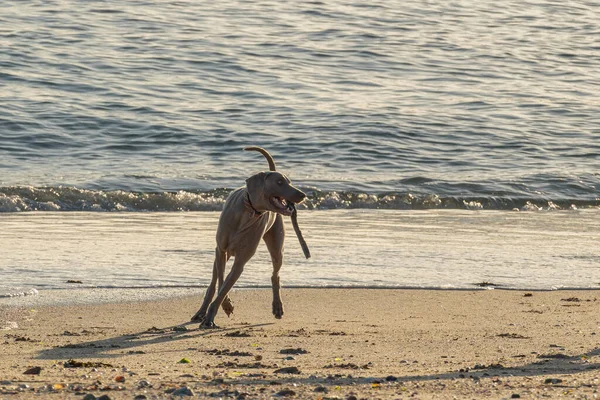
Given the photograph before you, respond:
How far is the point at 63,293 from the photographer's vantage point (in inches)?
315

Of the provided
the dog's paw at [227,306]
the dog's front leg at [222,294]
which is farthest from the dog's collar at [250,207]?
the dog's paw at [227,306]

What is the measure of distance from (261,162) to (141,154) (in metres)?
1.84

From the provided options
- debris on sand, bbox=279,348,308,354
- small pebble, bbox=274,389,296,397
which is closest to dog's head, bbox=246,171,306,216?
debris on sand, bbox=279,348,308,354

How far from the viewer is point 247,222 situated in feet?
23.5

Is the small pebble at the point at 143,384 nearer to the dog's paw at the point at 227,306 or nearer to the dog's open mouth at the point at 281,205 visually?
the dog's open mouth at the point at 281,205

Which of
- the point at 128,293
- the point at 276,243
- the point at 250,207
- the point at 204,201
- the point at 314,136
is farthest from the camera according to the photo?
the point at 314,136

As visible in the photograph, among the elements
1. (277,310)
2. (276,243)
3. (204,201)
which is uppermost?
(276,243)

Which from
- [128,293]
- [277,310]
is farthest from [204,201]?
[277,310]

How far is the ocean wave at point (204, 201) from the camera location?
42.7 feet

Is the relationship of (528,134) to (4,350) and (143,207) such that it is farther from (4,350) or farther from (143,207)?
(4,350)

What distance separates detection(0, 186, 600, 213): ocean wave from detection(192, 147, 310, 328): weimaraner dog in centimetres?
582

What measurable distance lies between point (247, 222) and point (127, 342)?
1.18 metres

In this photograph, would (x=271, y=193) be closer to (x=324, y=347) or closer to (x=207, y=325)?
(x=207, y=325)

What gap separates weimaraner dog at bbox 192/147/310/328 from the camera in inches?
276
